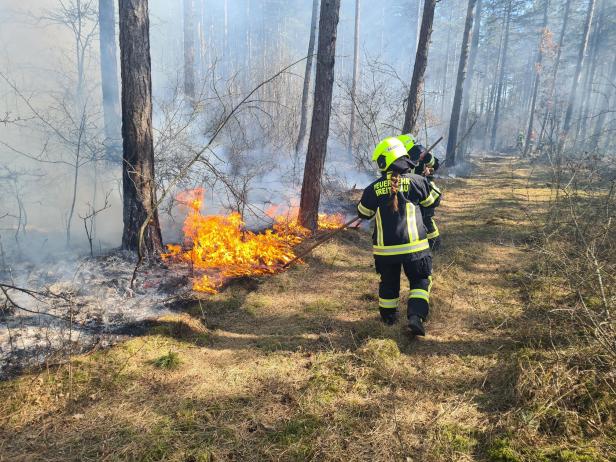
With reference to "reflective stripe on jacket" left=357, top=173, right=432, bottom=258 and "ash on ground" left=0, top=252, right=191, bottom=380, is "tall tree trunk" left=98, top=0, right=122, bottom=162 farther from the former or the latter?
"reflective stripe on jacket" left=357, top=173, right=432, bottom=258

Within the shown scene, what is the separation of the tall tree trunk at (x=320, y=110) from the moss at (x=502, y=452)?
5.68m

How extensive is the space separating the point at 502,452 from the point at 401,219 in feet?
7.83

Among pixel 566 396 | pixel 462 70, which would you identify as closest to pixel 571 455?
pixel 566 396

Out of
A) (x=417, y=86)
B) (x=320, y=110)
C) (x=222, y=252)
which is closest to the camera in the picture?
(x=222, y=252)

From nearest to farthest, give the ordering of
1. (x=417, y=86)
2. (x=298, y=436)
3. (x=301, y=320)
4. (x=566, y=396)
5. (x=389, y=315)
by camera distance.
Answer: (x=298, y=436) < (x=566, y=396) < (x=389, y=315) < (x=301, y=320) < (x=417, y=86)

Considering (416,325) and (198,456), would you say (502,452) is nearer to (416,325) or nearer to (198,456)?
(416,325)

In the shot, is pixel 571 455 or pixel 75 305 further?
pixel 75 305

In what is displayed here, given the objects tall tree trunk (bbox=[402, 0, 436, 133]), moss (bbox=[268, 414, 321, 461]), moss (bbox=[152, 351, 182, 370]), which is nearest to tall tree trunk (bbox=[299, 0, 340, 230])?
tall tree trunk (bbox=[402, 0, 436, 133])

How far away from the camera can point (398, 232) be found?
4.19m

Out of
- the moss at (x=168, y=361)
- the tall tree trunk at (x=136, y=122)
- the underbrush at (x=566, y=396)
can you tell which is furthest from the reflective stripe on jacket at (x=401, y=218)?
the tall tree trunk at (x=136, y=122)

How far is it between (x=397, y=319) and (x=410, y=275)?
623 mm

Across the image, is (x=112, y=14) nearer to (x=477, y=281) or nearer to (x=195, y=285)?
(x=195, y=285)

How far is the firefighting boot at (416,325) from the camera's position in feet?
13.0

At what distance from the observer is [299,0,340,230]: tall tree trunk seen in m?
7.09
